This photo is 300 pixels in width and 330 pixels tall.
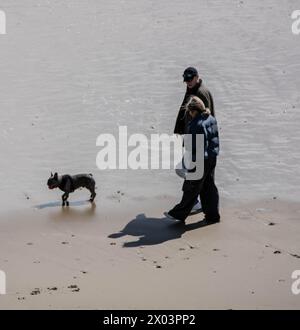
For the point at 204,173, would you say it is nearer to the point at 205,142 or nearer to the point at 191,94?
the point at 205,142

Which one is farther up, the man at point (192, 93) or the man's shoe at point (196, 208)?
the man at point (192, 93)

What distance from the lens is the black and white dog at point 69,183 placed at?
10516 millimetres

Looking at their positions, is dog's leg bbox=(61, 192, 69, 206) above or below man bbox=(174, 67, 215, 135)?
below

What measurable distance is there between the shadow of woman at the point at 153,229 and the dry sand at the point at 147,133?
26mm

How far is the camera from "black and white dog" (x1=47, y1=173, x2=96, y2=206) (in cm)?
1052

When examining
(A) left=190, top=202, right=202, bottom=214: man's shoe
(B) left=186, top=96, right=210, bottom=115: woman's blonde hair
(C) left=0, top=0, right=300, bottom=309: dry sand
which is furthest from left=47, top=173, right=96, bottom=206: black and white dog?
(B) left=186, top=96, right=210, bottom=115: woman's blonde hair

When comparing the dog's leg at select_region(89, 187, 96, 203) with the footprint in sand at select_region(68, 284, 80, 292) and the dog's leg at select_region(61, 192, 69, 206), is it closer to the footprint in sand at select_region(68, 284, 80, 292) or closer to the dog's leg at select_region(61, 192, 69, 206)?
the dog's leg at select_region(61, 192, 69, 206)

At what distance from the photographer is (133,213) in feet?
34.1

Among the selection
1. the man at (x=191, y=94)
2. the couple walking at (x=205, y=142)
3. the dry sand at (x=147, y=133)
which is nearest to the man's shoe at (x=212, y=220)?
the couple walking at (x=205, y=142)

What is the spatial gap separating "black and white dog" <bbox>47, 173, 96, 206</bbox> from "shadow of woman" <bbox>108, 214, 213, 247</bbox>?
841 mm

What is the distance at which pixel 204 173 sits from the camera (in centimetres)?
982

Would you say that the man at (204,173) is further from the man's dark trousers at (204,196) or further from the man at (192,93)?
the man at (192,93)

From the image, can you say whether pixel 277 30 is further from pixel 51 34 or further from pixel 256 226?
pixel 256 226

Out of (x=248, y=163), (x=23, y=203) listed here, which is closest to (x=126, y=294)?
(x=23, y=203)
